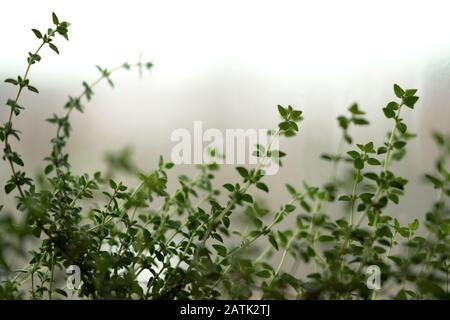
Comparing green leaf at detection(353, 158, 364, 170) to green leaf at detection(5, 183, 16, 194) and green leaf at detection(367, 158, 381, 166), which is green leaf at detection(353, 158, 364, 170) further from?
green leaf at detection(5, 183, 16, 194)

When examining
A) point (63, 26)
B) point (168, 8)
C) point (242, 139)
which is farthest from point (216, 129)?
point (63, 26)

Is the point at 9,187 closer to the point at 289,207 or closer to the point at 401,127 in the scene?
the point at 289,207

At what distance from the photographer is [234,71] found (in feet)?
3.95

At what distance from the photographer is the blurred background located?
1.15m

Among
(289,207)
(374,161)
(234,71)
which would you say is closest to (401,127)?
(374,161)

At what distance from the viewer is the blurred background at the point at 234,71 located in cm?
115

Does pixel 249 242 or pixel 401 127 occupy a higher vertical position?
pixel 401 127

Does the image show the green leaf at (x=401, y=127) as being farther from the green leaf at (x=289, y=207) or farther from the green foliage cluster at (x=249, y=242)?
the green leaf at (x=289, y=207)

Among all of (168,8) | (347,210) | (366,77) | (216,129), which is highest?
(168,8)

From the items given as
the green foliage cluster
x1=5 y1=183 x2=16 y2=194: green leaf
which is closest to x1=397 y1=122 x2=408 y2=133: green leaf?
the green foliage cluster
